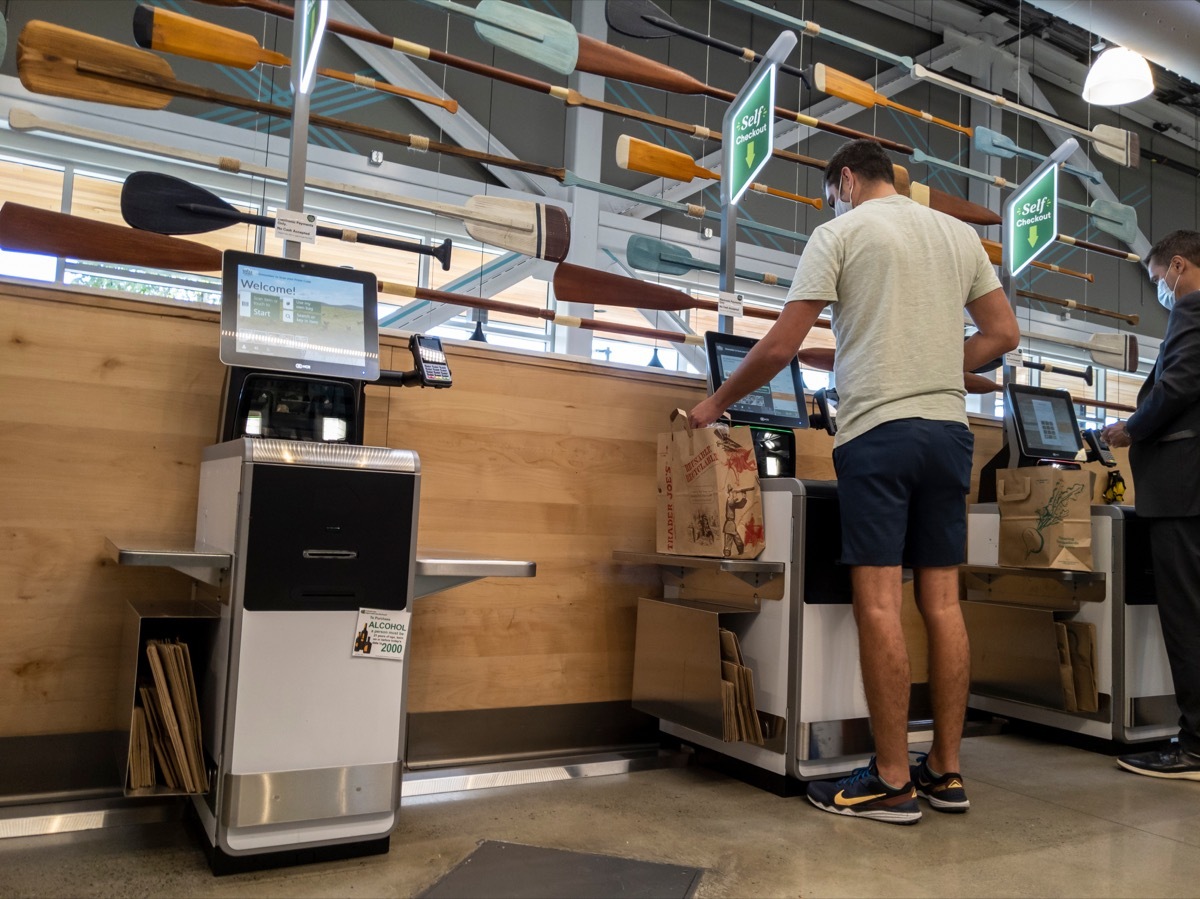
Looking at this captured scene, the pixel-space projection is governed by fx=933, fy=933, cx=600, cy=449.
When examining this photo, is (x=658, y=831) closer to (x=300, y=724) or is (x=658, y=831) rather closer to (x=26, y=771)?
(x=300, y=724)

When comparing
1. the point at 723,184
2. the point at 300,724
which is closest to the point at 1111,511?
the point at 723,184

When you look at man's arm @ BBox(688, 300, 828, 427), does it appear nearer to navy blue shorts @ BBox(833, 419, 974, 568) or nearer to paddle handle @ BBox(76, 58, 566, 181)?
navy blue shorts @ BBox(833, 419, 974, 568)

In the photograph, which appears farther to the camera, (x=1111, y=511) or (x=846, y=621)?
(x=1111, y=511)

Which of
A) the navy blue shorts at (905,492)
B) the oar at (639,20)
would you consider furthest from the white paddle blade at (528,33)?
the navy blue shorts at (905,492)

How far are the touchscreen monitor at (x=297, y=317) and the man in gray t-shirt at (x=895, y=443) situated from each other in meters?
0.89

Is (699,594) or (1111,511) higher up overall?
(1111,511)

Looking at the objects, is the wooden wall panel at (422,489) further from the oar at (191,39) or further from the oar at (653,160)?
the oar at (653,160)

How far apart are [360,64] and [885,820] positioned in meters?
6.33

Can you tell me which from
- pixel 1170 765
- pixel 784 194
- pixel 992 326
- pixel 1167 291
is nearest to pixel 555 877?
pixel 992 326

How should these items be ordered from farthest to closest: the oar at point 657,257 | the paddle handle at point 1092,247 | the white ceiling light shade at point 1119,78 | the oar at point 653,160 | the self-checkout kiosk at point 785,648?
the white ceiling light shade at point 1119,78
the paddle handle at point 1092,247
the oar at point 657,257
the oar at point 653,160
the self-checkout kiosk at point 785,648

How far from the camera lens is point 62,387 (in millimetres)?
2121

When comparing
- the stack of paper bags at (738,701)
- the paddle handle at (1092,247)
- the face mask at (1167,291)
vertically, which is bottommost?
the stack of paper bags at (738,701)

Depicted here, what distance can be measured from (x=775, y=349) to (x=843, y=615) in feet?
2.35

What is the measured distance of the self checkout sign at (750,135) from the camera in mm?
3168
